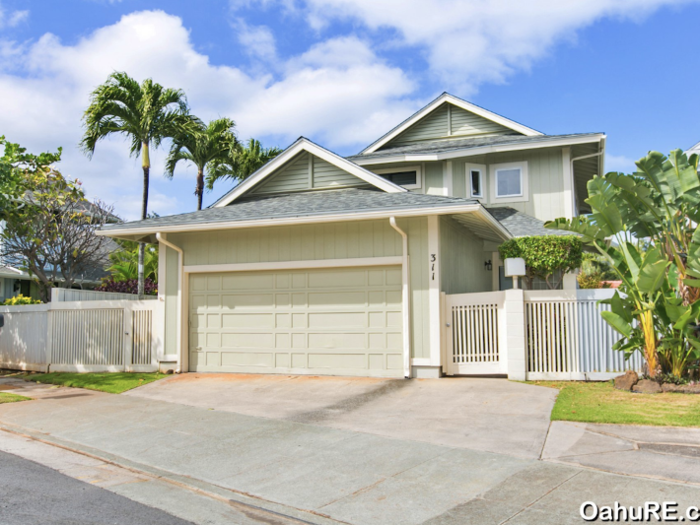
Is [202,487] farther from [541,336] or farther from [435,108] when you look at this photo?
[435,108]

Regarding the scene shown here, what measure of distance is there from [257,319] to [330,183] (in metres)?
3.89

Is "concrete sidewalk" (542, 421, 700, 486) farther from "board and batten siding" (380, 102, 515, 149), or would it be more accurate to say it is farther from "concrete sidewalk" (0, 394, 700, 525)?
"board and batten siding" (380, 102, 515, 149)

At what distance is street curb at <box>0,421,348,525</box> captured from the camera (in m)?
5.09

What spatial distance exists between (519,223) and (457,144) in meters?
3.94

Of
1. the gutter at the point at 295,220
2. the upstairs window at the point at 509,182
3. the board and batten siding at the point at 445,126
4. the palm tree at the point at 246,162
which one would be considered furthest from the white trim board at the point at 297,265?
the palm tree at the point at 246,162

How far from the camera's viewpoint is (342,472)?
6.21m

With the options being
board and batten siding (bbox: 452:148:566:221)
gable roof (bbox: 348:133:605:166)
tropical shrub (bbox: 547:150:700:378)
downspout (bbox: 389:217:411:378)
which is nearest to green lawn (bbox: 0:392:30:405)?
downspout (bbox: 389:217:411:378)

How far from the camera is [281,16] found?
12.4m

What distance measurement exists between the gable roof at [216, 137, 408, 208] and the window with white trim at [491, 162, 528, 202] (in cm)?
543

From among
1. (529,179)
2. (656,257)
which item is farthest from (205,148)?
(656,257)

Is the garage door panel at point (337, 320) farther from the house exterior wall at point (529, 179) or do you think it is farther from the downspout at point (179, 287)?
the house exterior wall at point (529, 179)

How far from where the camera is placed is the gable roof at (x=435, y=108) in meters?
18.8

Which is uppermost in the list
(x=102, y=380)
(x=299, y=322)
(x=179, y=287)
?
(x=179, y=287)

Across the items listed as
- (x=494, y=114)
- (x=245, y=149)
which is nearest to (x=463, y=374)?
(x=494, y=114)
